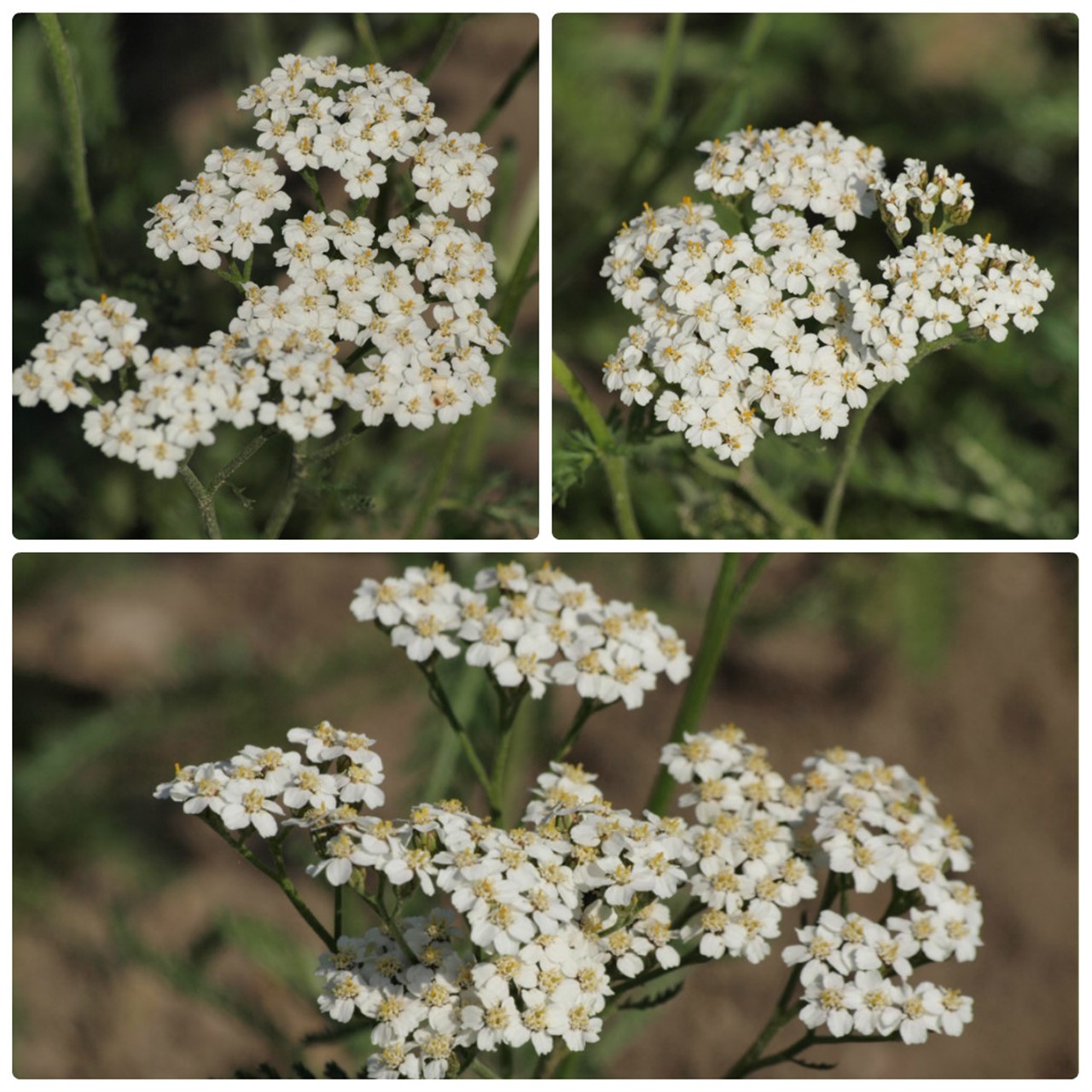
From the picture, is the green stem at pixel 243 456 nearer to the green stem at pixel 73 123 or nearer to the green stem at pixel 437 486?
the green stem at pixel 437 486

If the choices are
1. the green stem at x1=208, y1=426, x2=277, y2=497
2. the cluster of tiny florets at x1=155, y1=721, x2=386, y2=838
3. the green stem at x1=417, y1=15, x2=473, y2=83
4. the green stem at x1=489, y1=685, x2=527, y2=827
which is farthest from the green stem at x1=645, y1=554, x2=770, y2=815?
the green stem at x1=417, y1=15, x2=473, y2=83

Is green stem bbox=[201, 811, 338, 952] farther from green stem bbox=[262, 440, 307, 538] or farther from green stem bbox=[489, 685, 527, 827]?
green stem bbox=[262, 440, 307, 538]

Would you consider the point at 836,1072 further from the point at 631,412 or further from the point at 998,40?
the point at 998,40

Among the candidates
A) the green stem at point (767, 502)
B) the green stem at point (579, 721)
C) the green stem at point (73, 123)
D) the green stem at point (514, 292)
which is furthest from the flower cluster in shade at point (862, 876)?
the green stem at point (73, 123)

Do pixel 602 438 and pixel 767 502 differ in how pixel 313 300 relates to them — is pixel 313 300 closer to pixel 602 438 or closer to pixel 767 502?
pixel 602 438

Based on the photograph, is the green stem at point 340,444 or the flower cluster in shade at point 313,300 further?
the green stem at point 340,444

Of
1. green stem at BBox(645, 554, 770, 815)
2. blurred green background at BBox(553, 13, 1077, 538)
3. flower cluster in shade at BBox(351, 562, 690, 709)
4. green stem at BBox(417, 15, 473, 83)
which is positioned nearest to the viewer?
flower cluster in shade at BBox(351, 562, 690, 709)
